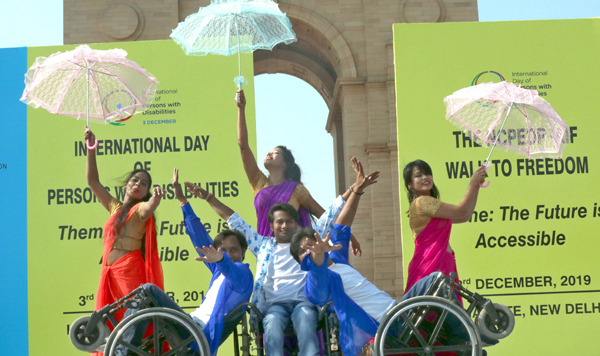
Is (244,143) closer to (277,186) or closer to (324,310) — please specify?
(277,186)

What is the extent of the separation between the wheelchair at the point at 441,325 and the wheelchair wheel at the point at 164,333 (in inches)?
37.5

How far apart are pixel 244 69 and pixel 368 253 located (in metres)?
6.93

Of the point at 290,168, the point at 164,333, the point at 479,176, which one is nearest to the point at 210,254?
the point at 164,333

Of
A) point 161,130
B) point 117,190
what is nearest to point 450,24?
point 161,130

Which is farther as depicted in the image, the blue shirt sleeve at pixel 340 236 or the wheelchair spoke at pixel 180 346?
the blue shirt sleeve at pixel 340 236

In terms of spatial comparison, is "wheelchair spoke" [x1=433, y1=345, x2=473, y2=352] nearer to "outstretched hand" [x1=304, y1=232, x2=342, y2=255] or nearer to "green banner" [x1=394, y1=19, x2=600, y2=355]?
"outstretched hand" [x1=304, y1=232, x2=342, y2=255]

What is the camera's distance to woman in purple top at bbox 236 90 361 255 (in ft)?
16.9

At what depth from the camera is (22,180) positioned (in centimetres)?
689

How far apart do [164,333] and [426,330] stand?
1418mm

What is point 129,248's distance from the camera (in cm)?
507

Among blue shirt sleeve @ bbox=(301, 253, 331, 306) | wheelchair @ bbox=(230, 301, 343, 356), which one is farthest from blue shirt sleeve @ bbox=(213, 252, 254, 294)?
blue shirt sleeve @ bbox=(301, 253, 331, 306)

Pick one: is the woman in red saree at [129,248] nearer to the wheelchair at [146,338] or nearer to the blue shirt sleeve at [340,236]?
the wheelchair at [146,338]

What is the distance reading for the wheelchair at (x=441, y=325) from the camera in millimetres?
3764

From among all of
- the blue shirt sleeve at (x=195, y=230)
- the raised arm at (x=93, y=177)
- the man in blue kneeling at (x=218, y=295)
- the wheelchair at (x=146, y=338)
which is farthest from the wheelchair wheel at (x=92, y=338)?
the raised arm at (x=93, y=177)
